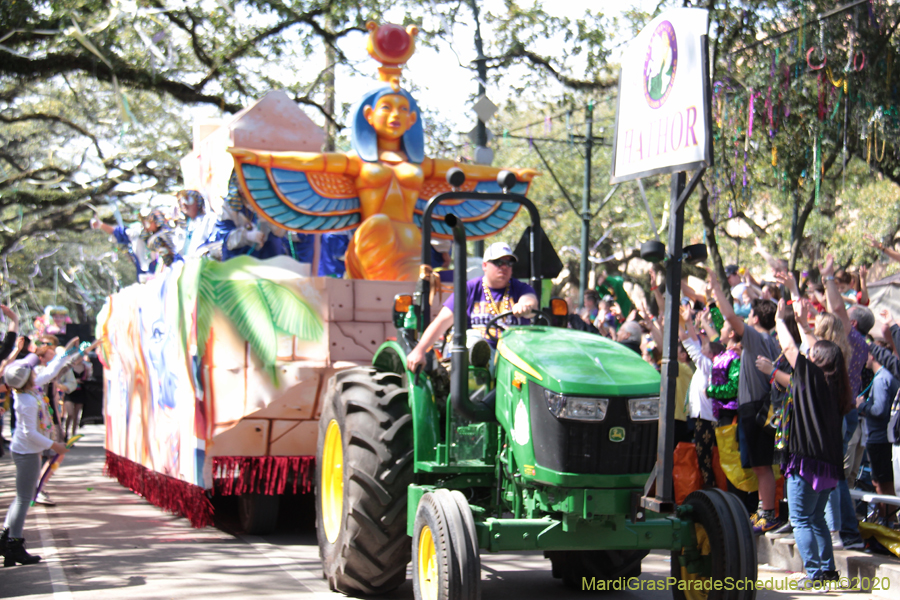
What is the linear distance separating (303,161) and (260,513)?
9.65 ft

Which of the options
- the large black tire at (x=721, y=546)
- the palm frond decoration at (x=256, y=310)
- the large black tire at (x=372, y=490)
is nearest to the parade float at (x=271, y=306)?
the palm frond decoration at (x=256, y=310)

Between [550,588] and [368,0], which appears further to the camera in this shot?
[368,0]

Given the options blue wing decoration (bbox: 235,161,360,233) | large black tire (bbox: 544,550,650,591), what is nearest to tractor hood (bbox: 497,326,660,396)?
large black tire (bbox: 544,550,650,591)

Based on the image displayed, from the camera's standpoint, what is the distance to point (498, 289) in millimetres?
5488

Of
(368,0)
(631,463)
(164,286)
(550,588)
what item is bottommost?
(550,588)

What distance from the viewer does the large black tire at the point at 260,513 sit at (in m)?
Result: 7.45

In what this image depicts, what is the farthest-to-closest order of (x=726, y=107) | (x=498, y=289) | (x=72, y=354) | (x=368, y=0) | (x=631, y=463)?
(x=368, y=0), (x=726, y=107), (x=72, y=354), (x=498, y=289), (x=631, y=463)

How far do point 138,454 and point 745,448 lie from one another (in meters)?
5.59

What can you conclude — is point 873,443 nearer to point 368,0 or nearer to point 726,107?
point 726,107

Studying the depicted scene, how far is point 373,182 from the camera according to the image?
842 centimetres

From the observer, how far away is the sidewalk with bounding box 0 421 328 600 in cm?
580

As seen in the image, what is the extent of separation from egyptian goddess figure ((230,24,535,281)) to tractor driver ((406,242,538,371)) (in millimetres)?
2630

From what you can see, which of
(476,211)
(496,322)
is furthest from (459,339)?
(476,211)

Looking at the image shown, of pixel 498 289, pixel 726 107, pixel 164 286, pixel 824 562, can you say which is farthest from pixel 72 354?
pixel 726 107
